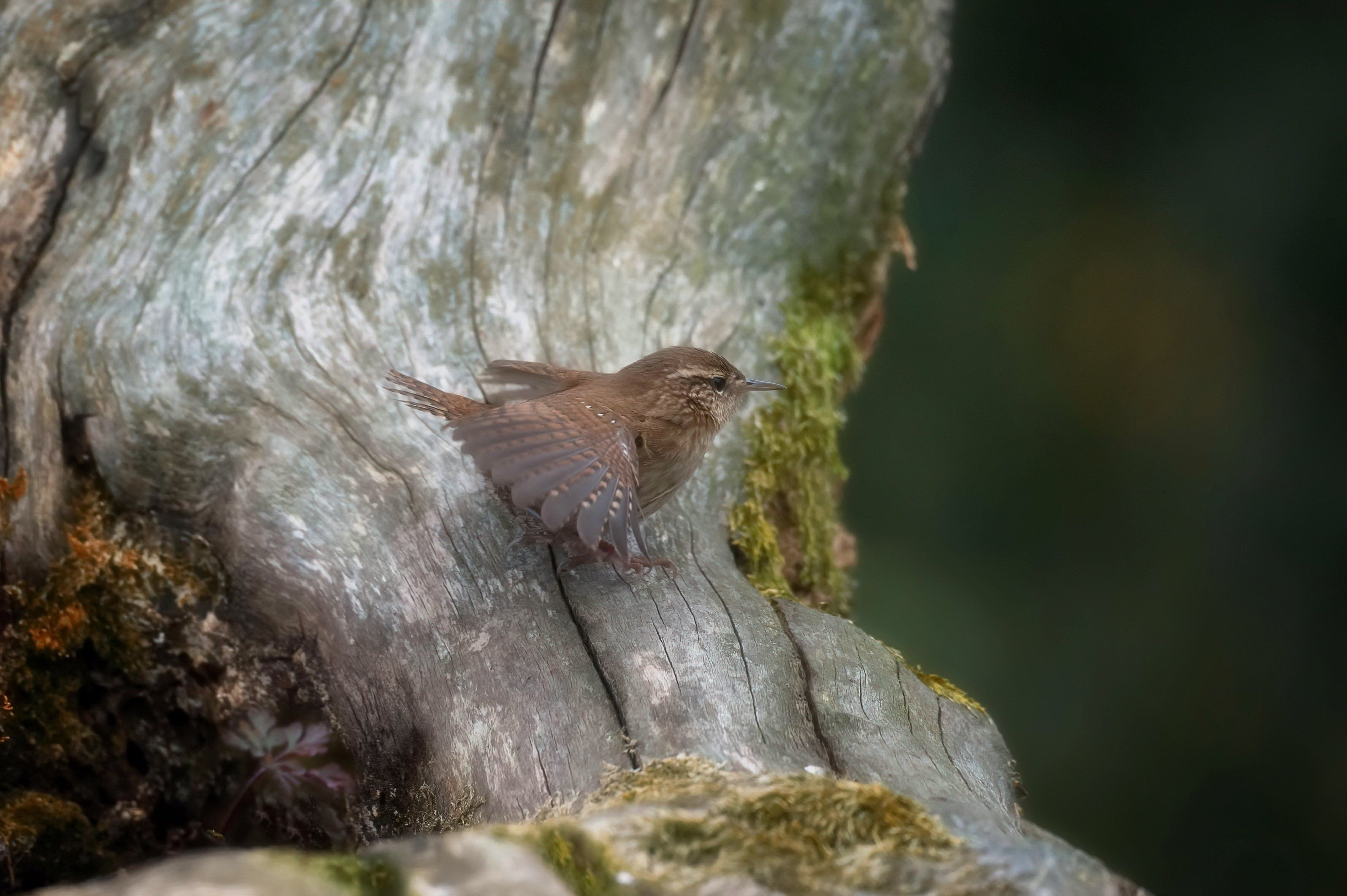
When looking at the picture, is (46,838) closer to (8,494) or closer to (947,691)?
(8,494)

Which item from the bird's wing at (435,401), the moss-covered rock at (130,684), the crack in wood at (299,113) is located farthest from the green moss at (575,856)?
the crack in wood at (299,113)

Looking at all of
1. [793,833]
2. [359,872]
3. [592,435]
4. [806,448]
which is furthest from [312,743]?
[806,448]

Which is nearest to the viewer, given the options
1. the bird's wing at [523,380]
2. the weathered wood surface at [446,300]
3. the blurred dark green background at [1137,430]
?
the weathered wood surface at [446,300]

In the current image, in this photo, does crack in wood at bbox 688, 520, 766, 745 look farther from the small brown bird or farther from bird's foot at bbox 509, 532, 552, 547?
bird's foot at bbox 509, 532, 552, 547

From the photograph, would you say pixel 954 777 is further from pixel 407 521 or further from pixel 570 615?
pixel 407 521

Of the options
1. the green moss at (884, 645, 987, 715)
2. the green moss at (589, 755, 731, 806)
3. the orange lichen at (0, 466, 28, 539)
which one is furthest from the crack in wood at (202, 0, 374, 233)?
the green moss at (884, 645, 987, 715)

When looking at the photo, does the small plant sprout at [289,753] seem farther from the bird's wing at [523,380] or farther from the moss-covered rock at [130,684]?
Result: the bird's wing at [523,380]
